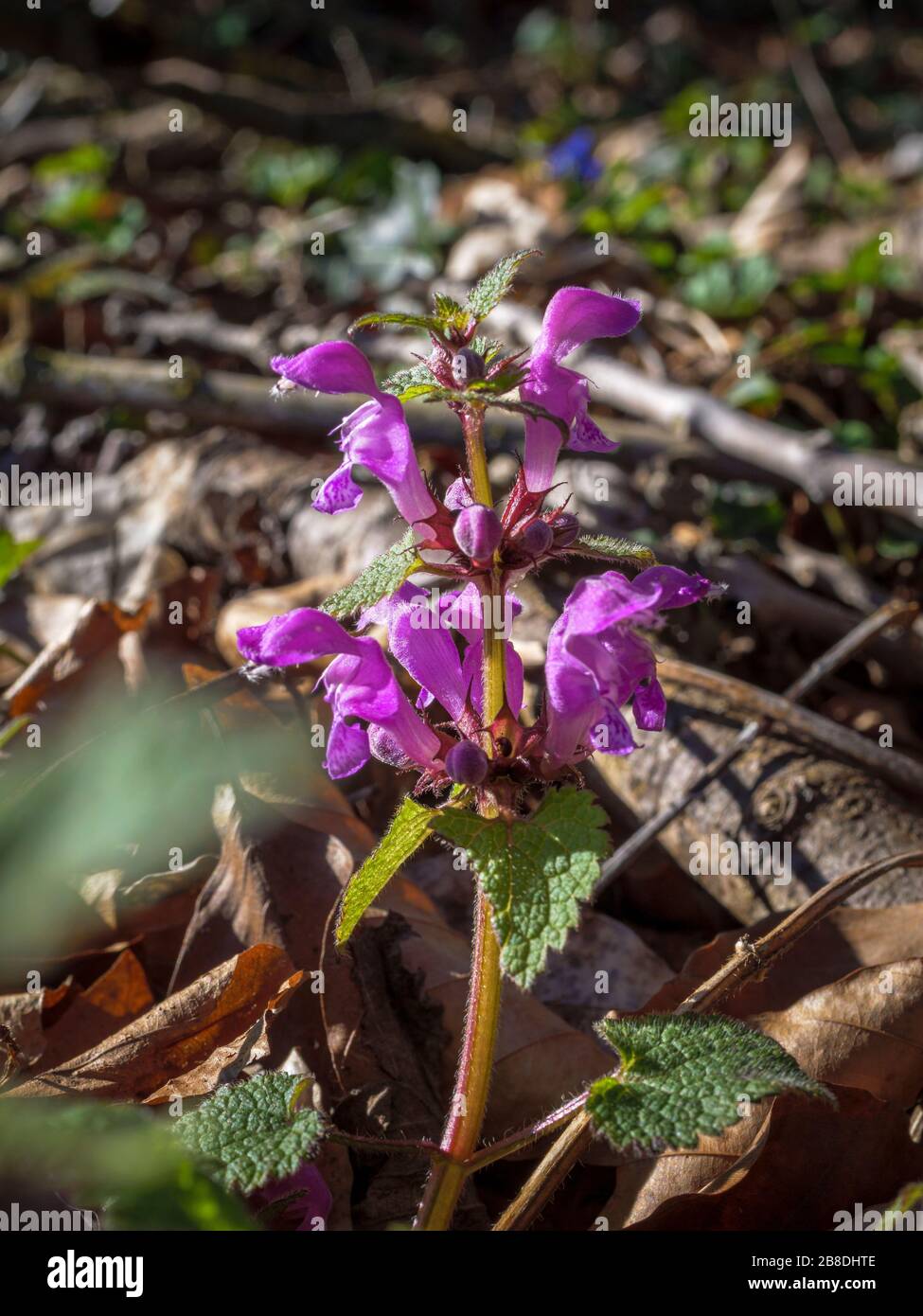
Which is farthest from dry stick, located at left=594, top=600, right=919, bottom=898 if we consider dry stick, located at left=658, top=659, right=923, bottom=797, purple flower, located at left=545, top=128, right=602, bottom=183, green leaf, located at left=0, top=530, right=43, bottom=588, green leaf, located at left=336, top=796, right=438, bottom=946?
purple flower, located at left=545, top=128, right=602, bottom=183

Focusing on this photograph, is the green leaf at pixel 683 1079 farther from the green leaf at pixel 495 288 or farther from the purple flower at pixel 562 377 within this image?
the green leaf at pixel 495 288

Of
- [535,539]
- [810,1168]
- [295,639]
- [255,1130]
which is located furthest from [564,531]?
[810,1168]

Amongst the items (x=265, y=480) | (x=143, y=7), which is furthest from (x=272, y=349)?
(x=143, y=7)

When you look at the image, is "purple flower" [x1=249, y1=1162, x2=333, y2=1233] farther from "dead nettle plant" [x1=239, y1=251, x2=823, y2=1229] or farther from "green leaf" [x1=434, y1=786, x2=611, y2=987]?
"green leaf" [x1=434, y1=786, x2=611, y2=987]

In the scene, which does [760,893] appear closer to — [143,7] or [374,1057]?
[374,1057]

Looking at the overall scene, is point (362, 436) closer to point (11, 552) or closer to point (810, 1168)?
point (810, 1168)
